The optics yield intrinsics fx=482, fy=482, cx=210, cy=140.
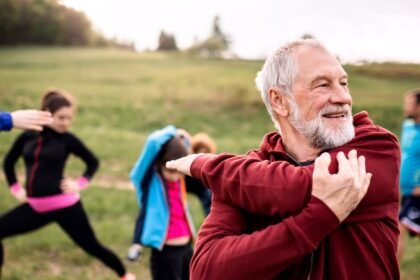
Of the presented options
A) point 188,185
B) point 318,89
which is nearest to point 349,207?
point 318,89

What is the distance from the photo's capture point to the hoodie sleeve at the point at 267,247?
1.53 meters

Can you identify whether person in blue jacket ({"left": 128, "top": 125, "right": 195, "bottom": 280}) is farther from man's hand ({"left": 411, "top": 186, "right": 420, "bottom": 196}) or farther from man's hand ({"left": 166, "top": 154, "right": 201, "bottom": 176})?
man's hand ({"left": 411, "top": 186, "right": 420, "bottom": 196})

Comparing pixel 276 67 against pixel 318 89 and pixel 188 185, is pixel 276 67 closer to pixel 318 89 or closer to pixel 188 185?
pixel 318 89

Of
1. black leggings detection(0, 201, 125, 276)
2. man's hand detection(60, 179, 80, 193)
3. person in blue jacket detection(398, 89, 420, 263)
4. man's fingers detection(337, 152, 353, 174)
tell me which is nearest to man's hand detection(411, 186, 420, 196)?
person in blue jacket detection(398, 89, 420, 263)

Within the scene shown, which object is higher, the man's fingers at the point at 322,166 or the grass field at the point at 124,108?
the man's fingers at the point at 322,166

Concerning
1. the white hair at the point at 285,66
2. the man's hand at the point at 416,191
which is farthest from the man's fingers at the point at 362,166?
the man's hand at the point at 416,191

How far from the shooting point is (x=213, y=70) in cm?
3391

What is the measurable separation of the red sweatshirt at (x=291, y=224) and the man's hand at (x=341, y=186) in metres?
0.03

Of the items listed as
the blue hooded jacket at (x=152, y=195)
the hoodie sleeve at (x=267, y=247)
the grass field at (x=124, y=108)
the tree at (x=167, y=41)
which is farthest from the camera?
the tree at (x=167, y=41)

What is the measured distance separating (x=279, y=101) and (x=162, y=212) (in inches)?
102

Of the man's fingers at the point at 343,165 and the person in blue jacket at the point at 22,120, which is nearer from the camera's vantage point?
the man's fingers at the point at 343,165

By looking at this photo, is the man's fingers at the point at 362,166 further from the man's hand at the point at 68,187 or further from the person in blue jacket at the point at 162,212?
the man's hand at the point at 68,187

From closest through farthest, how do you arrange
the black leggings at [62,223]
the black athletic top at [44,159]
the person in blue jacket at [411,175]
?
the black leggings at [62,223]
the black athletic top at [44,159]
the person in blue jacket at [411,175]

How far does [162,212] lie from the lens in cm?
438
